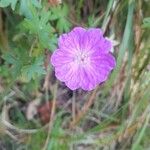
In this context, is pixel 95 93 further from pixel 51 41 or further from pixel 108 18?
pixel 51 41

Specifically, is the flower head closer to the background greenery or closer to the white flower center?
the white flower center

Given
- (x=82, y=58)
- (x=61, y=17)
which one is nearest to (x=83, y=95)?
(x=61, y=17)

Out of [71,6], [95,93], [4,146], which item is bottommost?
[4,146]

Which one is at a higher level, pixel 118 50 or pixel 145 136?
pixel 118 50

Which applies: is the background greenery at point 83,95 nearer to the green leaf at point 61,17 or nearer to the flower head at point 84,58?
the green leaf at point 61,17

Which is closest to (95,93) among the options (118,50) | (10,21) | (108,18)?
(118,50)

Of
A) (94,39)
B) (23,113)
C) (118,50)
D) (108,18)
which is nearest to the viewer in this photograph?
(94,39)

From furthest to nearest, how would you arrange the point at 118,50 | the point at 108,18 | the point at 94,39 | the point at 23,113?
the point at 23,113 → the point at 118,50 → the point at 108,18 → the point at 94,39

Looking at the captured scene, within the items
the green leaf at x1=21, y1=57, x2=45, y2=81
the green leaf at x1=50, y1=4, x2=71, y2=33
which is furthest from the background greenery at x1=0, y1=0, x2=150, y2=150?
the green leaf at x1=21, y1=57, x2=45, y2=81
